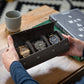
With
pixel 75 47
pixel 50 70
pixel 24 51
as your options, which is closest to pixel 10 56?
pixel 24 51

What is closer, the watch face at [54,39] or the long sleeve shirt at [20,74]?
the long sleeve shirt at [20,74]

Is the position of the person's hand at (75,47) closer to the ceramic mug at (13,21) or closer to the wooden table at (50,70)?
the wooden table at (50,70)

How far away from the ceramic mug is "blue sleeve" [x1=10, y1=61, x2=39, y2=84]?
28cm

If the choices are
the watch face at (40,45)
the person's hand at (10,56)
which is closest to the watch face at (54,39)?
the watch face at (40,45)

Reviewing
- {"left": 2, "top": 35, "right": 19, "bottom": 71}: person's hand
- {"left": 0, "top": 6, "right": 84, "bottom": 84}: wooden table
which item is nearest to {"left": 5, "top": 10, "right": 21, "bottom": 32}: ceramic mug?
{"left": 0, "top": 6, "right": 84, "bottom": 84}: wooden table

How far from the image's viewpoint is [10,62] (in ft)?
1.79

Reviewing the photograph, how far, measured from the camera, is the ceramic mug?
730 millimetres

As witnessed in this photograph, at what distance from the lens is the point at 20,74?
1.63 ft

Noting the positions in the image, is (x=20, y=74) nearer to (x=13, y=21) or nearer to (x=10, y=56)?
(x=10, y=56)

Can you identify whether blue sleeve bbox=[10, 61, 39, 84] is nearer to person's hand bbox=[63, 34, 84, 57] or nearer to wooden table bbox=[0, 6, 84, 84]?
wooden table bbox=[0, 6, 84, 84]

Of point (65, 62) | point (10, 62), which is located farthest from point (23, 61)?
point (65, 62)

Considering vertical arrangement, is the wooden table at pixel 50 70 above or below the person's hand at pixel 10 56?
below

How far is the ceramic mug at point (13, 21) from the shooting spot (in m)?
0.73

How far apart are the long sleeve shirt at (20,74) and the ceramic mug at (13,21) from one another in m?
0.28
